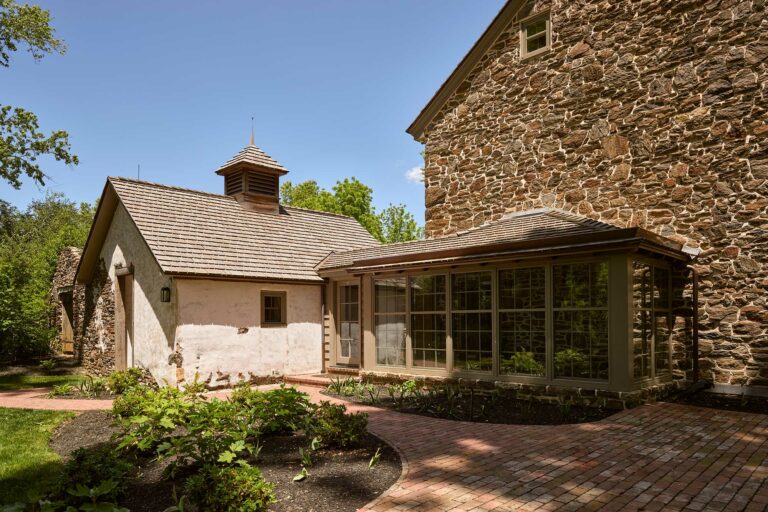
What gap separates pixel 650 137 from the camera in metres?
10.4

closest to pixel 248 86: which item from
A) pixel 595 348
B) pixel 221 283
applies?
pixel 221 283

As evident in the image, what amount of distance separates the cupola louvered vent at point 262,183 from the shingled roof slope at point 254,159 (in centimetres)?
38

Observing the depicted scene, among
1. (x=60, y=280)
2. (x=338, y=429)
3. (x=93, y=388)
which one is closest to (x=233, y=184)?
(x=93, y=388)

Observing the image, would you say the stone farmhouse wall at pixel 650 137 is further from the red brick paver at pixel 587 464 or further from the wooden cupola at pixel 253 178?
the wooden cupola at pixel 253 178

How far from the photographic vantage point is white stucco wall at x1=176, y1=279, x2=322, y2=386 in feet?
37.1

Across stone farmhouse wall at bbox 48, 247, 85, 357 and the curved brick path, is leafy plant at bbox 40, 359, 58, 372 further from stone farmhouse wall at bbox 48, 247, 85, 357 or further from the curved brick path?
the curved brick path

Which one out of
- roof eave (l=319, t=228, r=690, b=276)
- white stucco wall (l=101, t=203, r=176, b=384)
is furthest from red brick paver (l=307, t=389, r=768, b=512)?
white stucco wall (l=101, t=203, r=176, b=384)

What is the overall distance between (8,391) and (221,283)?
5.54 m

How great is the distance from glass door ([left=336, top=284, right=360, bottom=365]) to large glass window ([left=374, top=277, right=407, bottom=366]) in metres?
1.44

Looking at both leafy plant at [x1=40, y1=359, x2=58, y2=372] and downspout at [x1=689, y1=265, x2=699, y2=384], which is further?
leafy plant at [x1=40, y1=359, x2=58, y2=372]

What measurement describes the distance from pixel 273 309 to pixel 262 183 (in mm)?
4827

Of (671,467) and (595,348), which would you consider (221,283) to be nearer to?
(595,348)

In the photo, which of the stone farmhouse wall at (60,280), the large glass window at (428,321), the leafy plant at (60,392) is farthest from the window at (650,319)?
the stone farmhouse wall at (60,280)

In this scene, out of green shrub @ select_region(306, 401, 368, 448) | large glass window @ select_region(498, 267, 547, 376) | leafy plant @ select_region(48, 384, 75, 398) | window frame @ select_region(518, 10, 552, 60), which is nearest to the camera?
green shrub @ select_region(306, 401, 368, 448)
